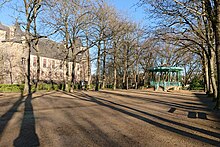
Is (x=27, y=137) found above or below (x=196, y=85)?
below

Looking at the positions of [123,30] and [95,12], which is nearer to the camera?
[95,12]

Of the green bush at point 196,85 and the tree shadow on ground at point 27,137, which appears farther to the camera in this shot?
the green bush at point 196,85

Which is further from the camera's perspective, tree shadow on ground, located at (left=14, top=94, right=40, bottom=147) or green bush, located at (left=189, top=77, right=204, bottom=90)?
green bush, located at (left=189, top=77, right=204, bottom=90)

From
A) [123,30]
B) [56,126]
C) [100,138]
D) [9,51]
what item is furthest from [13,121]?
[9,51]

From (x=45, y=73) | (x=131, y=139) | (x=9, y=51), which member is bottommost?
(x=131, y=139)

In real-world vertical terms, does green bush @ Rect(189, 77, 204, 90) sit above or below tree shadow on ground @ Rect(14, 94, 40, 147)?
above

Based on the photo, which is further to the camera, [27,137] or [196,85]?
[196,85]

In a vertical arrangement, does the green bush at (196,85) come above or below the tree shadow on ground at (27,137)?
above

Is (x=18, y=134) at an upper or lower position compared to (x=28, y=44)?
lower

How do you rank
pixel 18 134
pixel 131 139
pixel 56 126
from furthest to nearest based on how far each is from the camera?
pixel 56 126 → pixel 18 134 → pixel 131 139

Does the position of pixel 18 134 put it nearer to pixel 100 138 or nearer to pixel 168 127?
pixel 100 138

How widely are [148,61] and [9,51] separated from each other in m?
26.9

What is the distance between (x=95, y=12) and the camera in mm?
23594

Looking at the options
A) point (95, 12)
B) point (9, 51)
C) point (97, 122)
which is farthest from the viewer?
point (9, 51)
